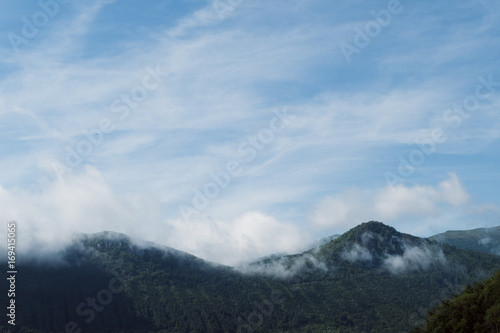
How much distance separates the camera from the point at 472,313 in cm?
12775

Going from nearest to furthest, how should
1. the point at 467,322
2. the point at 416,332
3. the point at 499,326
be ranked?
the point at 499,326
the point at 467,322
the point at 416,332

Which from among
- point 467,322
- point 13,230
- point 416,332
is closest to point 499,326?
point 467,322

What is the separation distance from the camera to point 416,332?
452 feet

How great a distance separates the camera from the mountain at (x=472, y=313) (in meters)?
117

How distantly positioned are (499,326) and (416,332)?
2881 centimetres

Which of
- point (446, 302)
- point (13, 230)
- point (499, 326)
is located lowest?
point (499, 326)

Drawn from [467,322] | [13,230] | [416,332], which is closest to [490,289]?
[467,322]

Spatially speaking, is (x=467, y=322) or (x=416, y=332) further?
(x=416, y=332)

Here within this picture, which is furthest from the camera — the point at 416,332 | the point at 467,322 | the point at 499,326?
the point at 416,332

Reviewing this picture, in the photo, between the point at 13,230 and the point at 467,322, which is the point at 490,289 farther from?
the point at 13,230

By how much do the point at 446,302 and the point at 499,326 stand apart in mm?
29811

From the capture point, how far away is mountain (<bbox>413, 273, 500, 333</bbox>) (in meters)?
117

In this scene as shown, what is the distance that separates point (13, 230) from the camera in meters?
145

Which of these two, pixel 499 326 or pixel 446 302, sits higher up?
pixel 446 302
